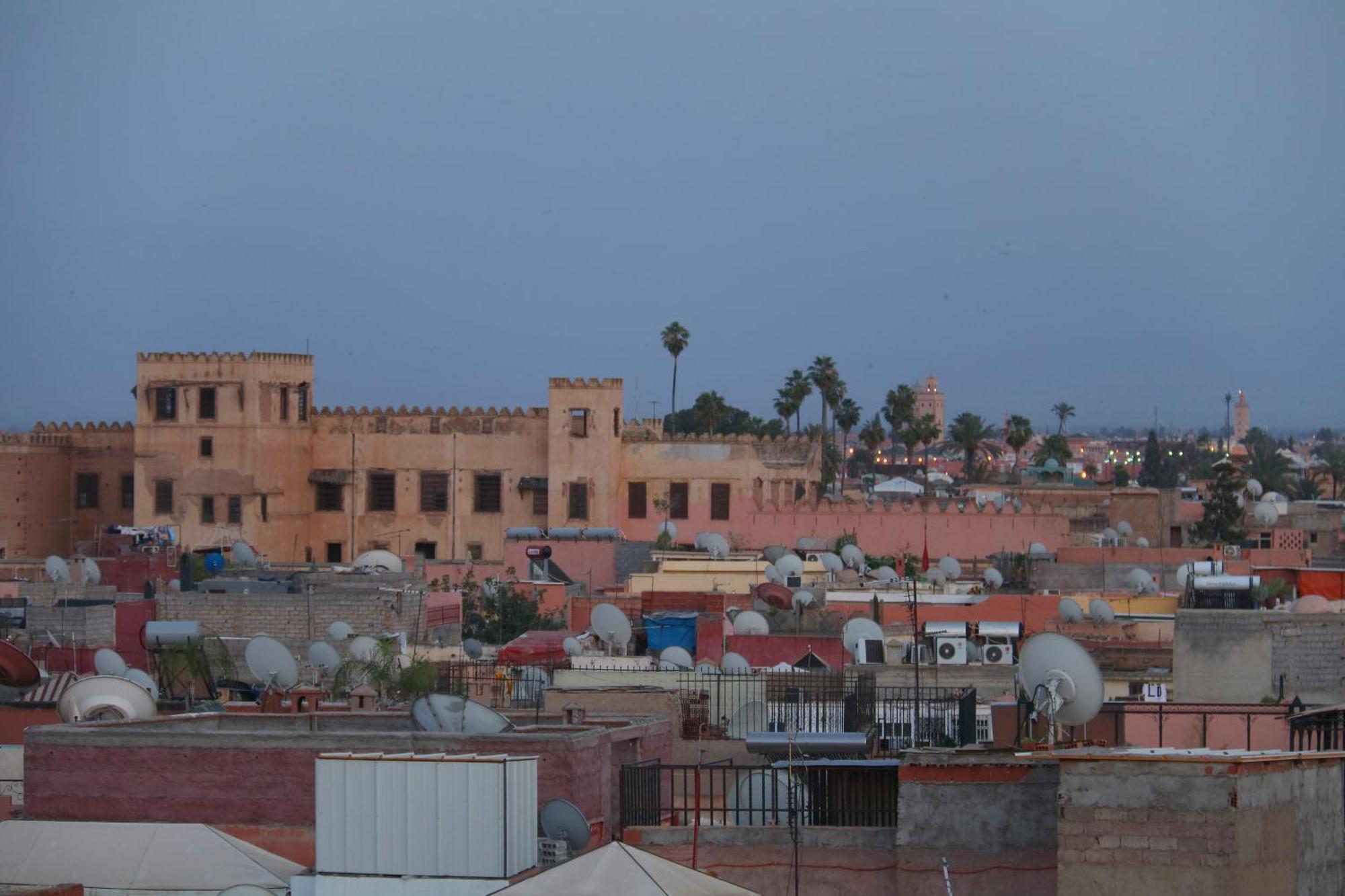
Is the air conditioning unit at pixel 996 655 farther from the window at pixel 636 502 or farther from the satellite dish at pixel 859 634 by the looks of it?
the window at pixel 636 502

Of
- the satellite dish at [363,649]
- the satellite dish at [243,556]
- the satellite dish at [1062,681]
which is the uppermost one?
the satellite dish at [1062,681]

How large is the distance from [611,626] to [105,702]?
9614 millimetres

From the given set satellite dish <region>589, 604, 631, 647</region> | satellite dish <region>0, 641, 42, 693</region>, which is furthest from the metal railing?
satellite dish <region>589, 604, 631, 647</region>

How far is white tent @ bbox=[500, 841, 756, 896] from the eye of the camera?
10.5 m

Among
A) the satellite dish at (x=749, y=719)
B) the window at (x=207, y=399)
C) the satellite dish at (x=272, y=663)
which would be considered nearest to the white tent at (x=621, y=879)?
the satellite dish at (x=749, y=719)

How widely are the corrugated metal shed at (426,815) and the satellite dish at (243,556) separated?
24570 millimetres

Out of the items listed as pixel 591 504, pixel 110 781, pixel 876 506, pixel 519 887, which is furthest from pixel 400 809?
pixel 876 506

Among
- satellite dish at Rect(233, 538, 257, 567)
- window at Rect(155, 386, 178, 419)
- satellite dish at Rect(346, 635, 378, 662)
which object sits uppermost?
window at Rect(155, 386, 178, 419)

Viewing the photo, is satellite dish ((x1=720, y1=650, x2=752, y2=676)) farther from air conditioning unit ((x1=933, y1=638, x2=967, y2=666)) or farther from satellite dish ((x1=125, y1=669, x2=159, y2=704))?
satellite dish ((x1=125, y1=669, x2=159, y2=704))

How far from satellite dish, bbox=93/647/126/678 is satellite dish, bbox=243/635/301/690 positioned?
5.23ft

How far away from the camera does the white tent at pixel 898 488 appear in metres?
73.1

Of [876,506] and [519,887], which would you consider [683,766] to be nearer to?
[519,887]

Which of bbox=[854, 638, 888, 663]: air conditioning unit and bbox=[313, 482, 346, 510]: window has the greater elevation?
bbox=[313, 482, 346, 510]: window

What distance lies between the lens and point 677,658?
72.1 feet
